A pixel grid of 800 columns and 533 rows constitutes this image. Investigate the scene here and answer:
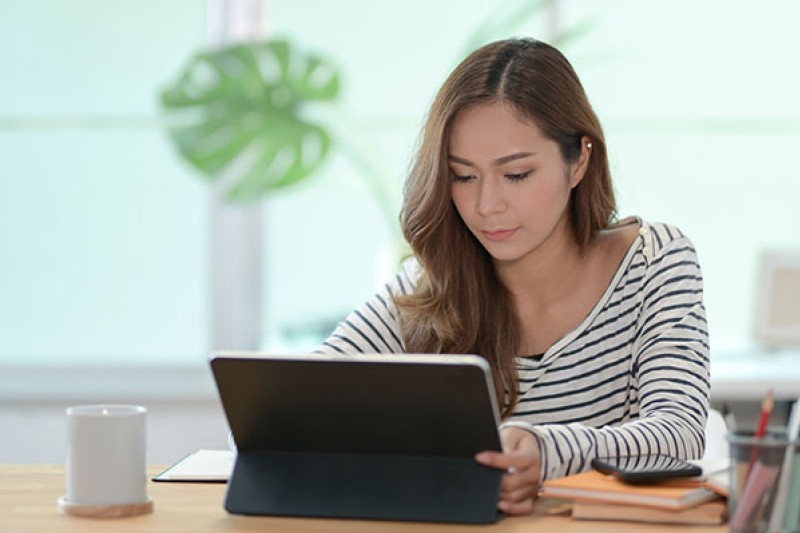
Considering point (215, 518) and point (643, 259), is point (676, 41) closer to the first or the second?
point (643, 259)

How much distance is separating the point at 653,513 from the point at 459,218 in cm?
78

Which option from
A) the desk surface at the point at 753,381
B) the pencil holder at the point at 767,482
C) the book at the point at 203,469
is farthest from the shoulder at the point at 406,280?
the desk surface at the point at 753,381

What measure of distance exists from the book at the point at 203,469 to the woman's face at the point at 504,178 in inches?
20.4

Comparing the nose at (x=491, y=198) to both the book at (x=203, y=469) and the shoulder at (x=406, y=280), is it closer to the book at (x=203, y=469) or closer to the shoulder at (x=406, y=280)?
the shoulder at (x=406, y=280)

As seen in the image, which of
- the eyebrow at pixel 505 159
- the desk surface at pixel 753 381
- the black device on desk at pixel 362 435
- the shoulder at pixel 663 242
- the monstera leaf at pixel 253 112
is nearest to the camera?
the black device on desk at pixel 362 435

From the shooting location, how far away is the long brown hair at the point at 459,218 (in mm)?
1968

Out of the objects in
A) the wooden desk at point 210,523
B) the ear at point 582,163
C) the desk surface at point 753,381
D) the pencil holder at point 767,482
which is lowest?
the desk surface at point 753,381

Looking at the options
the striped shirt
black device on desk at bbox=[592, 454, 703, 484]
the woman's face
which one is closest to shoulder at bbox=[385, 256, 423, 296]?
the striped shirt

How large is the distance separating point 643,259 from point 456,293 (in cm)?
31

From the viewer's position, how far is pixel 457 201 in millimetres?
1985

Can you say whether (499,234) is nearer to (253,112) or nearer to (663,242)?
(663,242)

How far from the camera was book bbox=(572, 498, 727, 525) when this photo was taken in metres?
1.39

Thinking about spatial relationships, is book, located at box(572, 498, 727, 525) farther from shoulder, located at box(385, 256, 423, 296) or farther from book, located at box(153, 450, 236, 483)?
shoulder, located at box(385, 256, 423, 296)

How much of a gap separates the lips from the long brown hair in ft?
0.28
